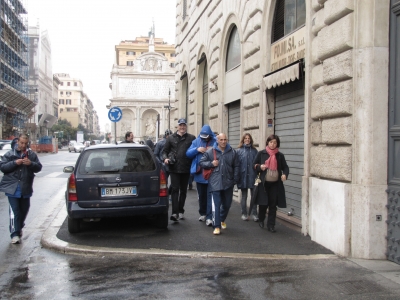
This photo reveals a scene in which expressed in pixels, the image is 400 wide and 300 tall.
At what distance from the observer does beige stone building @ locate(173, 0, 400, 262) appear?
5809 millimetres

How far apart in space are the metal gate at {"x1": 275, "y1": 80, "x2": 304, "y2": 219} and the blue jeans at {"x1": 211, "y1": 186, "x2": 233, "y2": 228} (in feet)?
4.64

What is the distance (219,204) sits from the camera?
7.64m

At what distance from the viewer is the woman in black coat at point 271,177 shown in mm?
7691

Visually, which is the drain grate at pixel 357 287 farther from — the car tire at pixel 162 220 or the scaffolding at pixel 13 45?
the scaffolding at pixel 13 45

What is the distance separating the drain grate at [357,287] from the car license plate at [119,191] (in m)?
3.67

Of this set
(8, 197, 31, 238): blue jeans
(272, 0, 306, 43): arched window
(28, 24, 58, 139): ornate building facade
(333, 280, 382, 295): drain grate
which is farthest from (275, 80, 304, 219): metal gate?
(28, 24, 58, 139): ornate building facade

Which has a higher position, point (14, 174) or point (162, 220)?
point (14, 174)

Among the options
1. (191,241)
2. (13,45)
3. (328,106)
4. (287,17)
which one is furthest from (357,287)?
(13,45)

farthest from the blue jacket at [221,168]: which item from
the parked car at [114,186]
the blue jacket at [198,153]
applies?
the parked car at [114,186]

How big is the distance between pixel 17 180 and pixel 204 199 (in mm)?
3327

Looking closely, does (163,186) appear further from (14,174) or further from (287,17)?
(287,17)

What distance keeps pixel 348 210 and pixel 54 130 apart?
348 feet

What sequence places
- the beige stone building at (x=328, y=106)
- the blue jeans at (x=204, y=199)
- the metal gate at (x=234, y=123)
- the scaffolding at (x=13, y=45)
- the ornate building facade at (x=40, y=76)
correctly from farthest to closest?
the ornate building facade at (x=40, y=76), the scaffolding at (x=13, y=45), the metal gate at (x=234, y=123), the blue jeans at (x=204, y=199), the beige stone building at (x=328, y=106)

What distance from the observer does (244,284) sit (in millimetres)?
4961
